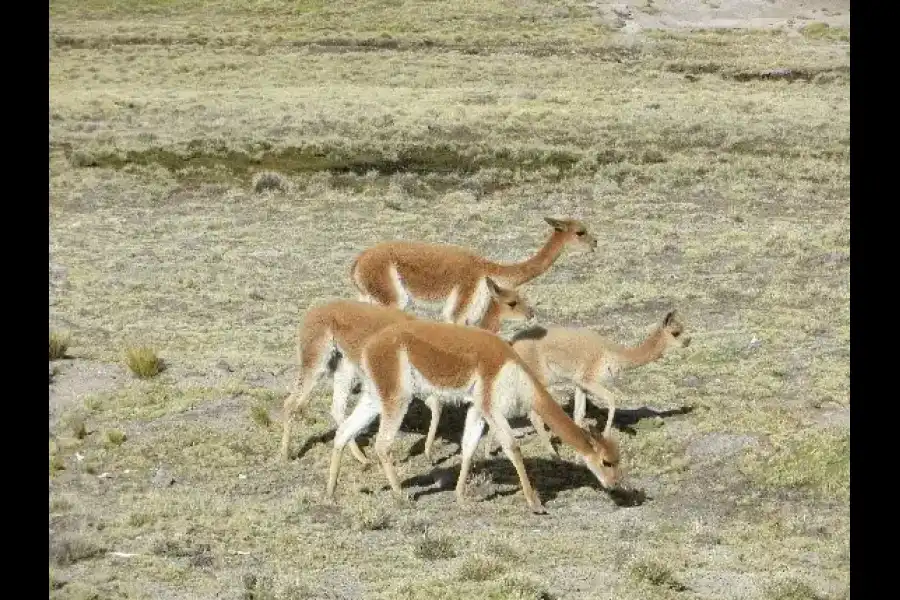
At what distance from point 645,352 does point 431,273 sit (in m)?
1.90

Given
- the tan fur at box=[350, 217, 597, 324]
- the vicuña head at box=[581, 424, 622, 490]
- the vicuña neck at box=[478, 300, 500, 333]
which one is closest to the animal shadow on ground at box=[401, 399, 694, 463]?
the vicuña neck at box=[478, 300, 500, 333]

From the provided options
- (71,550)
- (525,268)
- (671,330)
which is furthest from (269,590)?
(671,330)

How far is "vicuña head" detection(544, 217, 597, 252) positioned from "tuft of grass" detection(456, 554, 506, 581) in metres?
4.32

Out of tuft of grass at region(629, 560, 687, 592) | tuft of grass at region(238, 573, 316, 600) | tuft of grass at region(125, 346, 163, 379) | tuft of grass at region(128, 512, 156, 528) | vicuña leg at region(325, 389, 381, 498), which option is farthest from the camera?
tuft of grass at region(125, 346, 163, 379)

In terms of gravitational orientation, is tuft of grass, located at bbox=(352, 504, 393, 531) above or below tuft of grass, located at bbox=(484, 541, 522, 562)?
below

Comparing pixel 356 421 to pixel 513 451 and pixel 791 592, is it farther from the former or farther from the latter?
pixel 791 592

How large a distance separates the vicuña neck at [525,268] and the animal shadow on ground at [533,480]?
5.14ft

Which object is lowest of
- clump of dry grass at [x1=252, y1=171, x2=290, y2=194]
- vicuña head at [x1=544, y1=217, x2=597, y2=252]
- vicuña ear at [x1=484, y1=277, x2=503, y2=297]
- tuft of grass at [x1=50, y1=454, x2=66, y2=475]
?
tuft of grass at [x1=50, y1=454, x2=66, y2=475]

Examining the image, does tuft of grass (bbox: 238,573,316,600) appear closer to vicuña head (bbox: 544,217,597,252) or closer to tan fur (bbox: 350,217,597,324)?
tan fur (bbox: 350,217,597,324)

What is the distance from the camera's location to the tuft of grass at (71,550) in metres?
7.05

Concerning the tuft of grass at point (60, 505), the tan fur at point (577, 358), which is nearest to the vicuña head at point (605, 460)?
the tan fur at point (577, 358)

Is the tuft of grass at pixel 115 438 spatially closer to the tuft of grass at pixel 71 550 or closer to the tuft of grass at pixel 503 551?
the tuft of grass at pixel 71 550

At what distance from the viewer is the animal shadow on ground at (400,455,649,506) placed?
8344mm
